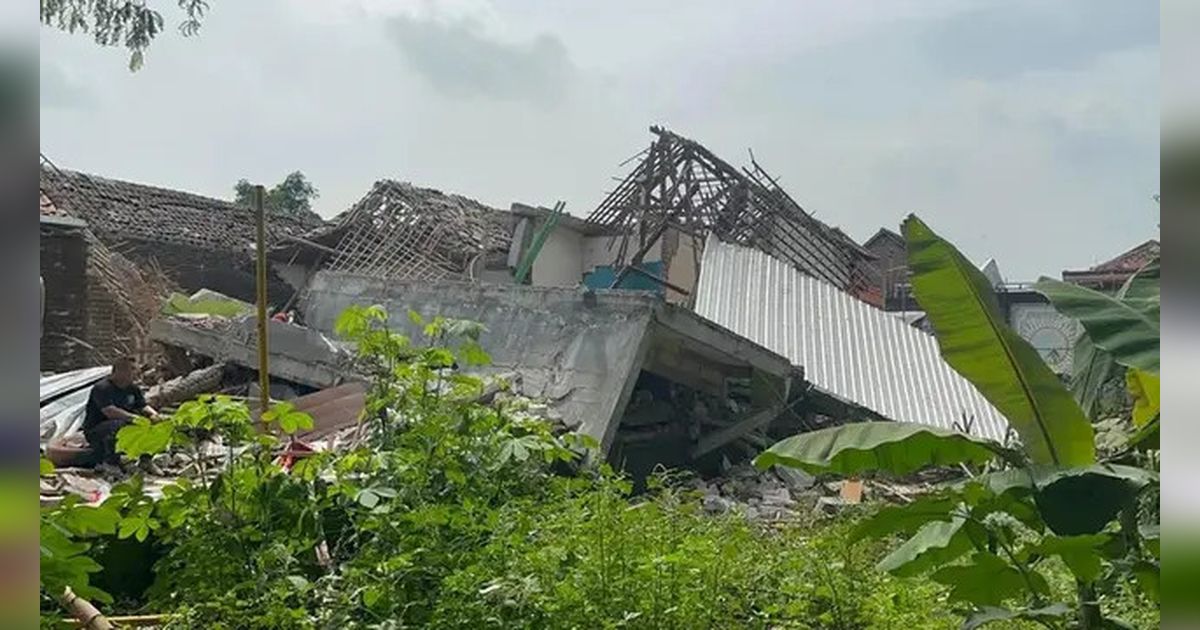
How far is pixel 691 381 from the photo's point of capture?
7715 mm

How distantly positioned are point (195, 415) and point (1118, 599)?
8.99 feet

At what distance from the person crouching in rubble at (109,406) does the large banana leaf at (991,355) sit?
504 cm

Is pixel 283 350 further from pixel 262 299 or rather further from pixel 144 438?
pixel 144 438

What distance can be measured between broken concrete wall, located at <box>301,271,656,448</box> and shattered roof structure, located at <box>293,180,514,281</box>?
2720 millimetres

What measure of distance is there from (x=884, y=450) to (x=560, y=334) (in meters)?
5.14

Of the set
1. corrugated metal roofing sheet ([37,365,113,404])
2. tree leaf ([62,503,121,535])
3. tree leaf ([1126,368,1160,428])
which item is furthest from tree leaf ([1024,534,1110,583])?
corrugated metal roofing sheet ([37,365,113,404])

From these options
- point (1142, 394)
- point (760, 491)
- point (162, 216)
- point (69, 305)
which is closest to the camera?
point (1142, 394)

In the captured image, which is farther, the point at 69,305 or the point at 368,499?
the point at 69,305

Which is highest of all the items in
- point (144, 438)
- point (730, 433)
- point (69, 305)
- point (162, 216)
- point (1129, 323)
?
point (162, 216)

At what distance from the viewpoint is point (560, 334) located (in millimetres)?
7195

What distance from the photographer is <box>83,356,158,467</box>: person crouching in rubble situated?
19.4 ft

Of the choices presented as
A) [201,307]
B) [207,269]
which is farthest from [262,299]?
[207,269]
